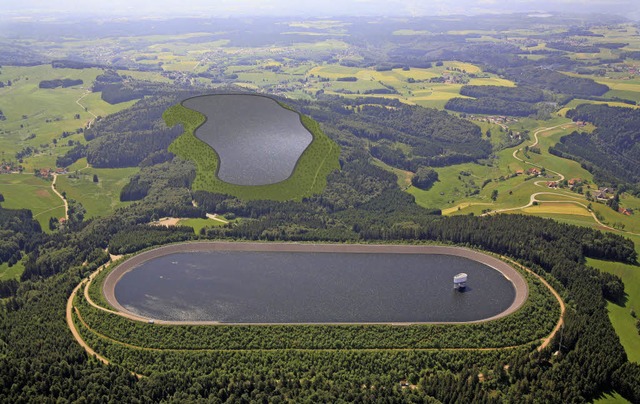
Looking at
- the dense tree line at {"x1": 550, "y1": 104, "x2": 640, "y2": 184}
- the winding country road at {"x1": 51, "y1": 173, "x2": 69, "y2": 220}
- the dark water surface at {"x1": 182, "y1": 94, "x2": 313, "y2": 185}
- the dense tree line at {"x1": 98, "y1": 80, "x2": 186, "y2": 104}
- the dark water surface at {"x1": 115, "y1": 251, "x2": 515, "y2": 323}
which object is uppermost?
the dark water surface at {"x1": 182, "y1": 94, "x2": 313, "y2": 185}

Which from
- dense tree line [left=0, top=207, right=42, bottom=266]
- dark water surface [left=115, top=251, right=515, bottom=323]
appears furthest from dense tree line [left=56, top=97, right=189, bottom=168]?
dark water surface [left=115, top=251, right=515, bottom=323]

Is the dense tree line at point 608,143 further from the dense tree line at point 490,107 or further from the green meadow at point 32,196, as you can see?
the green meadow at point 32,196

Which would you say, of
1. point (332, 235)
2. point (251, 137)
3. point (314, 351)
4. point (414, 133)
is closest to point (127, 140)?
point (332, 235)

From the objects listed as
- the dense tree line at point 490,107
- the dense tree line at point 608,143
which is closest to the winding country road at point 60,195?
the dense tree line at point 608,143

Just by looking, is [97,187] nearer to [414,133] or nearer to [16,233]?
[16,233]

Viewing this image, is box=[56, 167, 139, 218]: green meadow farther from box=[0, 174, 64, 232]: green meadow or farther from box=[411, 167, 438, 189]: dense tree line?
box=[411, 167, 438, 189]: dense tree line

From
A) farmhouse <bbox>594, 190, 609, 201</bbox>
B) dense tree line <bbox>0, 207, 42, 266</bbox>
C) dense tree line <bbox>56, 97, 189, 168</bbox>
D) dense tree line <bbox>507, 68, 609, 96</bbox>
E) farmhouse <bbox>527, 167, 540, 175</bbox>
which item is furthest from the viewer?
dense tree line <bbox>507, 68, 609, 96</bbox>
